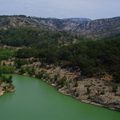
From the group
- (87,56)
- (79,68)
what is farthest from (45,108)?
(87,56)

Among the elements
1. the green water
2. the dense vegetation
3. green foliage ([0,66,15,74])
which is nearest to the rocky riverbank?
the green water

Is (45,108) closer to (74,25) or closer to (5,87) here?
(5,87)

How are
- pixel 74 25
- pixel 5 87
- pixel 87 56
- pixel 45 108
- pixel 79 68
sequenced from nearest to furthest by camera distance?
pixel 45 108 < pixel 5 87 < pixel 79 68 < pixel 87 56 < pixel 74 25

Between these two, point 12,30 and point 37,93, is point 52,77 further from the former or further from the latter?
point 12,30

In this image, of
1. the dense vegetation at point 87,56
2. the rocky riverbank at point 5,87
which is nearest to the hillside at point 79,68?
the dense vegetation at point 87,56

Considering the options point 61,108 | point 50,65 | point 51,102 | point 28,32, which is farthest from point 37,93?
point 28,32

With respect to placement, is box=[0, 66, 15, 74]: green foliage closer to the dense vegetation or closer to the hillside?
the hillside

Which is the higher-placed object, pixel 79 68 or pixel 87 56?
pixel 87 56
